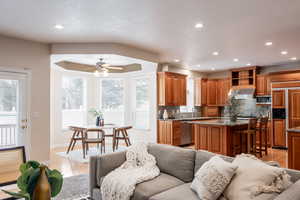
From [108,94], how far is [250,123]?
492 centimetres

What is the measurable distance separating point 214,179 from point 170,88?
540 centimetres

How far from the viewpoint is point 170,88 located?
738 centimetres

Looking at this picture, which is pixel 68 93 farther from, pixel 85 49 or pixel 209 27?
pixel 209 27

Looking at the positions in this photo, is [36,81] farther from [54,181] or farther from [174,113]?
[174,113]

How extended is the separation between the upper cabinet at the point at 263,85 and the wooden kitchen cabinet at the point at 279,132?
112cm

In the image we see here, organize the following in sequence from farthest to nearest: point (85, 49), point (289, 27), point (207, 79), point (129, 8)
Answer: point (207, 79), point (85, 49), point (289, 27), point (129, 8)

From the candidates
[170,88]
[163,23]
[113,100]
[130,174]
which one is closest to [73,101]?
[113,100]

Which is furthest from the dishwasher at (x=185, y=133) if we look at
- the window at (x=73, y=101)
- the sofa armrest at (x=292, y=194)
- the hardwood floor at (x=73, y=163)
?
the sofa armrest at (x=292, y=194)

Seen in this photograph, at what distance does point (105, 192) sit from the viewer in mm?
2590

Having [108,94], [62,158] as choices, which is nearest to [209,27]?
[62,158]

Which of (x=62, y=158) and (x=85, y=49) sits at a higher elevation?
(x=85, y=49)

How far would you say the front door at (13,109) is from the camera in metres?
4.53

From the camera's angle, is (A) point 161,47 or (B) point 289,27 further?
(A) point 161,47

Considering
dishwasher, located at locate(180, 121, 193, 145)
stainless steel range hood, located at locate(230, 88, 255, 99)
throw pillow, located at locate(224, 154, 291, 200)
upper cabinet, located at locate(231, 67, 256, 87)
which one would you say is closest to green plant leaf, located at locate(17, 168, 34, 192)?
throw pillow, located at locate(224, 154, 291, 200)
